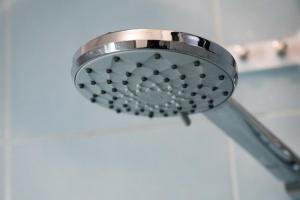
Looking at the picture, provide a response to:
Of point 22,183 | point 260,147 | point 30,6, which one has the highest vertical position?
point 30,6

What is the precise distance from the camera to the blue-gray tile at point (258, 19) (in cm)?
67

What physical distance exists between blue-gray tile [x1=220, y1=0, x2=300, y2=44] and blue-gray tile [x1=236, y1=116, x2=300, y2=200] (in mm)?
118

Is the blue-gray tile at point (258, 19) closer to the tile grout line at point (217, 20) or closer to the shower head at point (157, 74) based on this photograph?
the tile grout line at point (217, 20)

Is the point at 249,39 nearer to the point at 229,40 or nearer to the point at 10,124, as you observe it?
the point at 229,40

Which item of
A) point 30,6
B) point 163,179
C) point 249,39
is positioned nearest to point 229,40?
point 249,39

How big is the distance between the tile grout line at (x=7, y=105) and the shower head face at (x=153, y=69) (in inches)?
14.2

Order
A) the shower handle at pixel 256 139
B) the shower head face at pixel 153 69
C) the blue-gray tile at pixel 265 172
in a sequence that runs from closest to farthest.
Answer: the shower head face at pixel 153 69 < the shower handle at pixel 256 139 < the blue-gray tile at pixel 265 172

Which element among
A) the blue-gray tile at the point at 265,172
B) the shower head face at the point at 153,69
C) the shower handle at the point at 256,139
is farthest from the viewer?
the blue-gray tile at the point at 265,172

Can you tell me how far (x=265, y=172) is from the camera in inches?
25.6

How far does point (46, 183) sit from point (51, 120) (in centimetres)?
9

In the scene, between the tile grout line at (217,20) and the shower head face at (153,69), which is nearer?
the shower head face at (153,69)

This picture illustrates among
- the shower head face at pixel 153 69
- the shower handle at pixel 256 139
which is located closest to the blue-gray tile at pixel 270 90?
the shower handle at pixel 256 139

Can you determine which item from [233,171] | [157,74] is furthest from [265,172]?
[157,74]

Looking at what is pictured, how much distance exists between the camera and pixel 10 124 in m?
0.75
